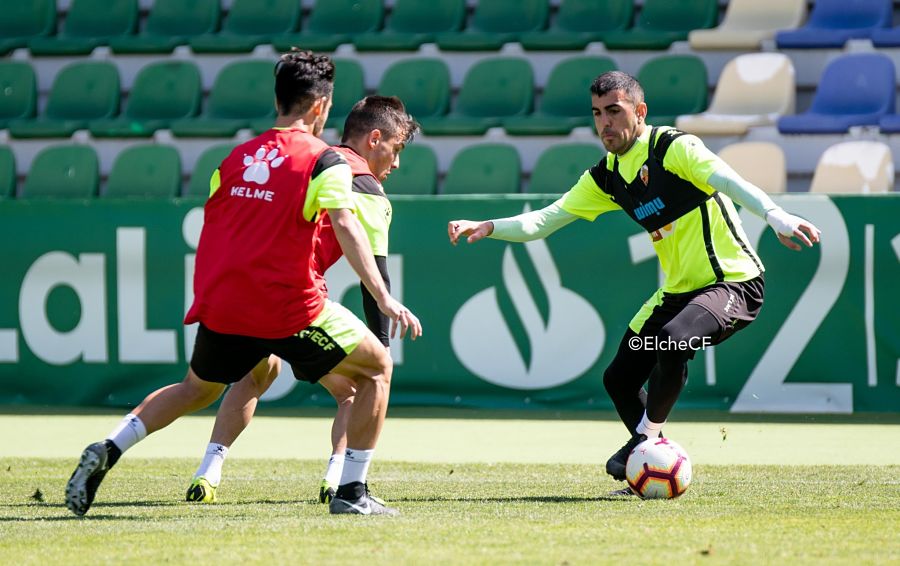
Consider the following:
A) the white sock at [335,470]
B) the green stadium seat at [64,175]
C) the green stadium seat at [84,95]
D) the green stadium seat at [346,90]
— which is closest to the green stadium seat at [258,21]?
the green stadium seat at [84,95]

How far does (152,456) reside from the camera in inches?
341

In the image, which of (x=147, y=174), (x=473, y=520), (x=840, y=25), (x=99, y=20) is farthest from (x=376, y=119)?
(x=99, y=20)

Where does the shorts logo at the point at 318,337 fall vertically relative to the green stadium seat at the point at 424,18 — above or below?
below

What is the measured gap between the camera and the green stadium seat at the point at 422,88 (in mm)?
14719

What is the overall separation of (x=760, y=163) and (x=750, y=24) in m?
2.38

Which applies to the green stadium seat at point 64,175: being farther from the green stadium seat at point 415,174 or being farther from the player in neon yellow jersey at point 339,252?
the player in neon yellow jersey at point 339,252

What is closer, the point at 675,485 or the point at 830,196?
the point at 675,485

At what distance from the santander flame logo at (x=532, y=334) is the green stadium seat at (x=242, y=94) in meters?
5.12

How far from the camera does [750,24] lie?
14.6 metres

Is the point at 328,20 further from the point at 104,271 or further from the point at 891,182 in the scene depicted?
the point at 891,182

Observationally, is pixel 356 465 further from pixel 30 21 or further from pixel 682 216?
pixel 30 21

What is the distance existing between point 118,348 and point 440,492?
5.28 metres

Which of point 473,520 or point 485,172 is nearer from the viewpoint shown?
point 473,520

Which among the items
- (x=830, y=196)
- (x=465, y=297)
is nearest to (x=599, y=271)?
Answer: (x=465, y=297)
